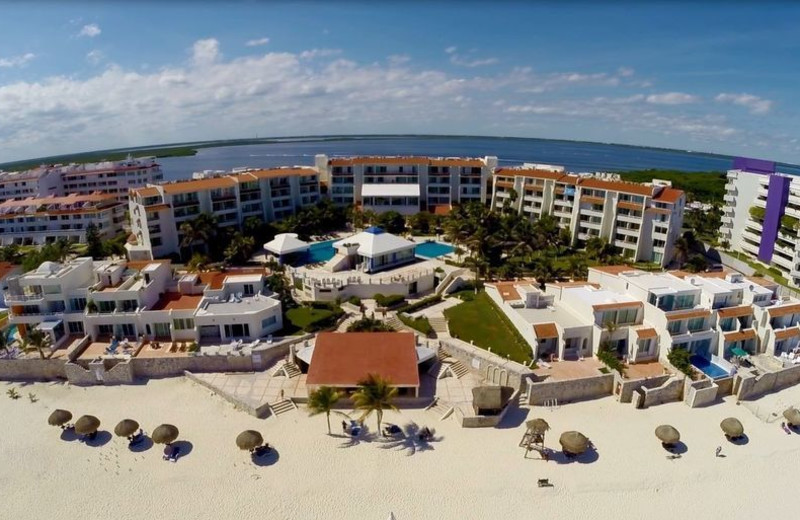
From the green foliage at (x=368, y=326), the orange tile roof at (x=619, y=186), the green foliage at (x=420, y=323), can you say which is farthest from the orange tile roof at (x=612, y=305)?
the orange tile roof at (x=619, y=186)

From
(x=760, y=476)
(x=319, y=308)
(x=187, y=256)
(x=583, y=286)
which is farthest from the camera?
(x=187, y=256)

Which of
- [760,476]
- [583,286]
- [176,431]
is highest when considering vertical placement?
[583,286]

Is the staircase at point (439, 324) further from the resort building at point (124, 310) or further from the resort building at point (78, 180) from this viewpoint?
the resort building at point (78, 180)

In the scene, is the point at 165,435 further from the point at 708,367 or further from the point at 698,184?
the point at 698,184

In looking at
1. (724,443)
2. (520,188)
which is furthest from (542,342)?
(520,188)

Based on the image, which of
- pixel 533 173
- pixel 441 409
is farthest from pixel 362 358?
pixel 533 173

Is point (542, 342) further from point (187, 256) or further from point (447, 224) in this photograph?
point (187, 256)

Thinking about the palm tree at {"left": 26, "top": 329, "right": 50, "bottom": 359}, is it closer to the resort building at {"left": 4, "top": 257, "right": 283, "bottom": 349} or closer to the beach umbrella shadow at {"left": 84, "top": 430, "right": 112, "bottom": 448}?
the resort building at {"left": 4, "top": 257, "right": 283, "bottom": 349}
